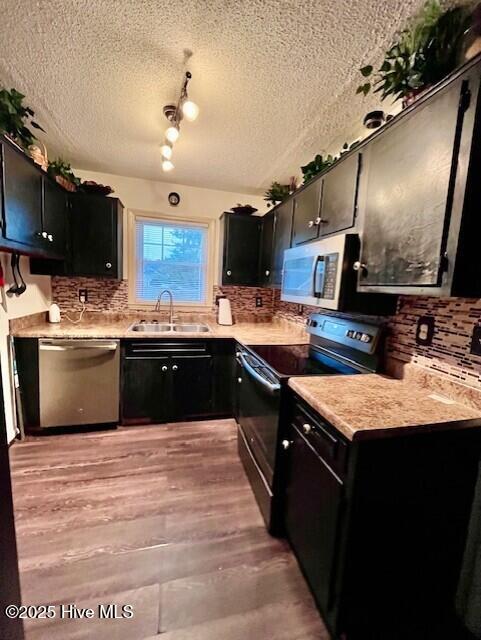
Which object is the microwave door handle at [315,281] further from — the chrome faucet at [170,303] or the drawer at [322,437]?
the chrome faucet at [170,303]

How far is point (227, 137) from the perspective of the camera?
2.11 m

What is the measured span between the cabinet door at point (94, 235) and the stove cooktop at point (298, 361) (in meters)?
1.74

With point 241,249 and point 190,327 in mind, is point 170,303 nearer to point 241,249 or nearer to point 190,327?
point 190,327

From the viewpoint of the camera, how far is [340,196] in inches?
62.8

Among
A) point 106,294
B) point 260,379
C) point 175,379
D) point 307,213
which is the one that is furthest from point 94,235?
point 260,379

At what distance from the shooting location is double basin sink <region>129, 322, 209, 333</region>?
9.55 feet

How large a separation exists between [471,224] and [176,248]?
281cm

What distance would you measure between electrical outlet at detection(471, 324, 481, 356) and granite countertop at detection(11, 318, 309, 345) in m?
1.24

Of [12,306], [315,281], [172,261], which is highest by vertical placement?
[172,261]

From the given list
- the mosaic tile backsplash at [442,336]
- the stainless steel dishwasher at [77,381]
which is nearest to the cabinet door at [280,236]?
the mosaic tile backsplash at [442,336]

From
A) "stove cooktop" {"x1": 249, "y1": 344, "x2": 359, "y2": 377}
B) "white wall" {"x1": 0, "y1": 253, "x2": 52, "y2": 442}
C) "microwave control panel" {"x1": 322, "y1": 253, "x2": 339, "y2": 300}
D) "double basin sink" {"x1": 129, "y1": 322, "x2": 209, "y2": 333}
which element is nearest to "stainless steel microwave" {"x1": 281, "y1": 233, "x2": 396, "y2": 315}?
"microwave control panel" {"x1": 322, "y1": 253, "x2": 339, "y2": 300}

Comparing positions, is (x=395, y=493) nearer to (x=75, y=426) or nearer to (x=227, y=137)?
(x=227, y=137)

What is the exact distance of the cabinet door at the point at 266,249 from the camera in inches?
109

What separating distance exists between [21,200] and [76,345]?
1.13m
